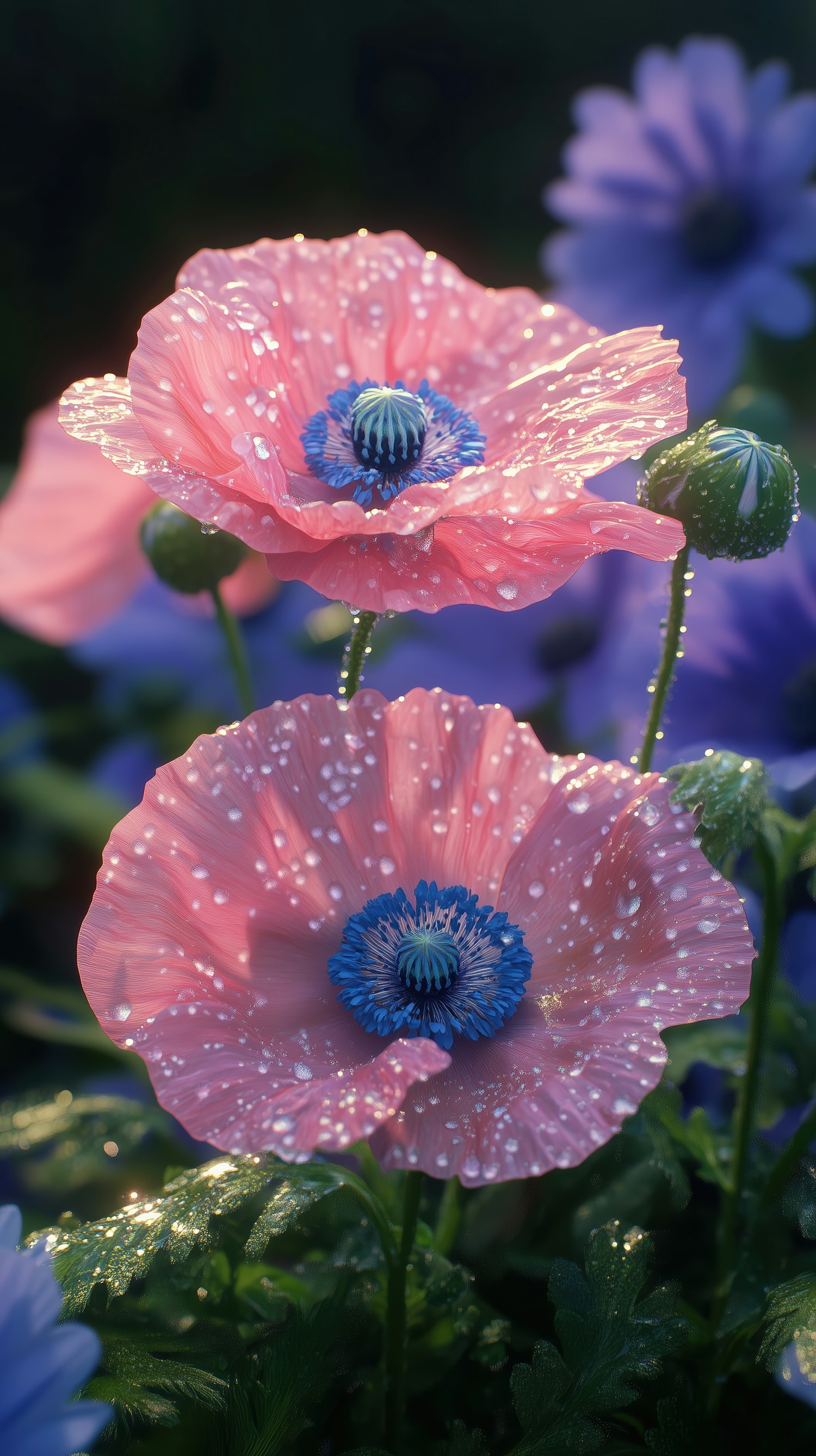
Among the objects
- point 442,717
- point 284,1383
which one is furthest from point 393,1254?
point 442,717

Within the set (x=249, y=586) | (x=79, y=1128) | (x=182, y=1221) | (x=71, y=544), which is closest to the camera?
(x=182, y=1221)

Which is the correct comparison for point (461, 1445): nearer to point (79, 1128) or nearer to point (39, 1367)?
point (39, 1367)

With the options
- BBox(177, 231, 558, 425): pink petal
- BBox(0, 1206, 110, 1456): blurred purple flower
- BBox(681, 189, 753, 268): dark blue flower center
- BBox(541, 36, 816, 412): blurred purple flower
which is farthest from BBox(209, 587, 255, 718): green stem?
BBox(681, 189, 753, 268): dark blue flower center

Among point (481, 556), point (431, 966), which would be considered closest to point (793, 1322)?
point (431, 966)

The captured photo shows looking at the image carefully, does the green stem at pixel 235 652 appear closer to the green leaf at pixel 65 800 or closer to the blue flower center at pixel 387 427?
the blue flower center at pixel 387 427

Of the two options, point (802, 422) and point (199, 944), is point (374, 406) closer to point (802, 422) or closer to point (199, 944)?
point (199, 944)

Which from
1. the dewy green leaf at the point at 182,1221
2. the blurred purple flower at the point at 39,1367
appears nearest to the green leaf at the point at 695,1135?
the dewy green leaf at the point at 182,1221

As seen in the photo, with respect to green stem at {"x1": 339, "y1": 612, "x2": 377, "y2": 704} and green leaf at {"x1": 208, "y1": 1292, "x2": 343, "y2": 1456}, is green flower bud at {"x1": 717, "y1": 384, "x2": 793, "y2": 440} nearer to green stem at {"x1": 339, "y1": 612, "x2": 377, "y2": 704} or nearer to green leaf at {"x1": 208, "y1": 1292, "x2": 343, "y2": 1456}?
green stem at {"x1": 339, "y1": 612, "x2": 377, "y2": 704}
